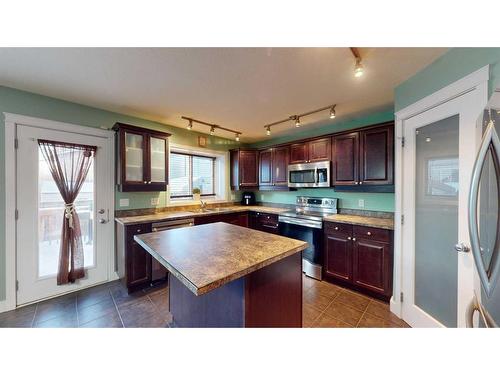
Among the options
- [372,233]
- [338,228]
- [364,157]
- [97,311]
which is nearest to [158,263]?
[97,311]

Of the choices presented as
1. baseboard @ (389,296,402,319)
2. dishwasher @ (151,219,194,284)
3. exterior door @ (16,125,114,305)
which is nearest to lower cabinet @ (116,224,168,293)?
dishwasher @ (151,219,194,284)

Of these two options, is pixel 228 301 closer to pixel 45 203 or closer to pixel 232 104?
pixel 232 104

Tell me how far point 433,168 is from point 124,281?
141 inches

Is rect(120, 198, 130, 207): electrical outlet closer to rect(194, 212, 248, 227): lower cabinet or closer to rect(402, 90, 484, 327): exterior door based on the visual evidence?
rect(194, 212, 248, 227): lower cabinet

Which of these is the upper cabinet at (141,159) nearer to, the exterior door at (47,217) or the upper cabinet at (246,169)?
the exterior door at (47,217)

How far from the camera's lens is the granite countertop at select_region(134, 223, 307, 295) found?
3.00 ft

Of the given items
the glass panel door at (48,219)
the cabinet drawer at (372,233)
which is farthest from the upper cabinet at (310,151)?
the glass panel door at (48,219)

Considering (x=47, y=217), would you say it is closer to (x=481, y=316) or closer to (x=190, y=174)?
(x=190, y=174)

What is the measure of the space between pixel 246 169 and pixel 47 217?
309 cm

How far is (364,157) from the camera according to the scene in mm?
2572

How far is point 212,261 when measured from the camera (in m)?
1.09

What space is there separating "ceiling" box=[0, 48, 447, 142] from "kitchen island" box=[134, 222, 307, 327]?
4.82 feet

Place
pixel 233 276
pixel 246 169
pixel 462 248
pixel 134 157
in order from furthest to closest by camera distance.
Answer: pixel 246 169, pixel 134 157, pixel 462 248, pixel 233 276

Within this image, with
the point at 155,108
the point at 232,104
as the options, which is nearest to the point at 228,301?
the point at 232,104
